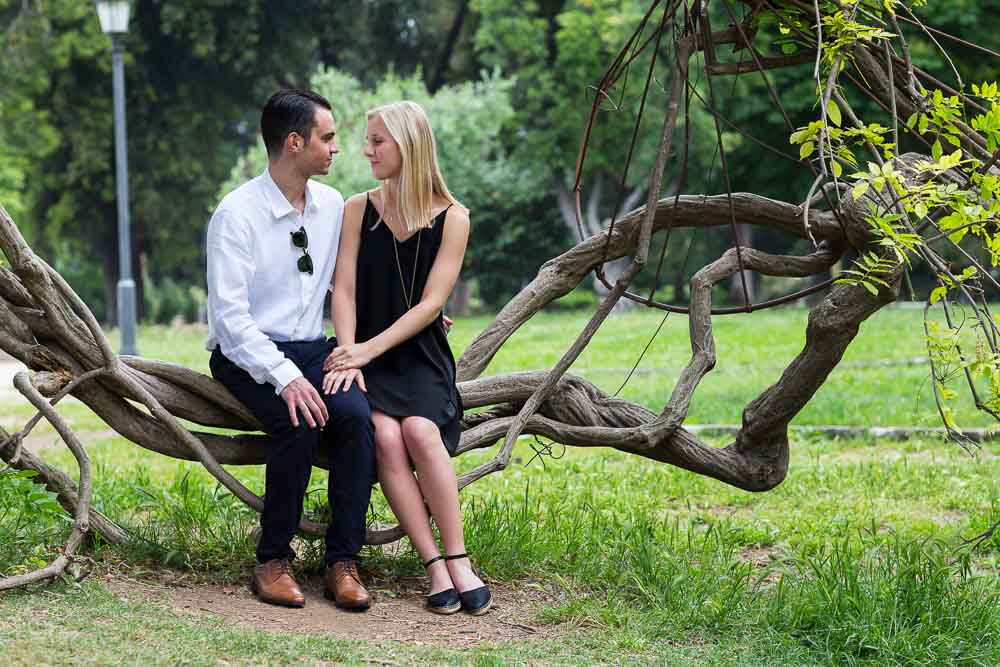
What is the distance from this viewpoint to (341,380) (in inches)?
162

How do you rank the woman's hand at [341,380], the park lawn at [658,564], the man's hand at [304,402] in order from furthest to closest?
the woman's hand at [341,380] → the man's hand at [304,402] → the park lawn at [658,564]

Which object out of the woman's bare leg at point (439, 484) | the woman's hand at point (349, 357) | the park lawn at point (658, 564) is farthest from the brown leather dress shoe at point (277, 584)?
the woman's hand at point (349, 357)

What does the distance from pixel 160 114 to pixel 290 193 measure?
2671 cm

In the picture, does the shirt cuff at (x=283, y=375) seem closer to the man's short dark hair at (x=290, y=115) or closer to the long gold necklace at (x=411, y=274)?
the long gold necklace at (x=411, y=274)

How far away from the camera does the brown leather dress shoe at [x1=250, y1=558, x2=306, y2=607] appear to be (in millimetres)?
4051

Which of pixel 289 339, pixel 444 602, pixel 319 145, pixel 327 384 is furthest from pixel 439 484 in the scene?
pixel 319 145

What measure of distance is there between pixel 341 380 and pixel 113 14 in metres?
13.4

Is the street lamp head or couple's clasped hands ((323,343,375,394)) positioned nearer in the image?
couple's clasped hands ((323,343,375,394))

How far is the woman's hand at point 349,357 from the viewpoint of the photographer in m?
4.17

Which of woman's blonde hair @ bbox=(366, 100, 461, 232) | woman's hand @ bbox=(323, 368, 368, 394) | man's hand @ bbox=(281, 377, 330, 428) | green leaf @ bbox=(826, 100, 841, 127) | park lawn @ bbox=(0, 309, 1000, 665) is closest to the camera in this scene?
green leaf @ bbox=(826, 100, 841, 127)

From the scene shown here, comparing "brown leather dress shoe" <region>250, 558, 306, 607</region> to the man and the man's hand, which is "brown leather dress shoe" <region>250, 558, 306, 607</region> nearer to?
the man

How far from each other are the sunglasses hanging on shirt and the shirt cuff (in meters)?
0.42

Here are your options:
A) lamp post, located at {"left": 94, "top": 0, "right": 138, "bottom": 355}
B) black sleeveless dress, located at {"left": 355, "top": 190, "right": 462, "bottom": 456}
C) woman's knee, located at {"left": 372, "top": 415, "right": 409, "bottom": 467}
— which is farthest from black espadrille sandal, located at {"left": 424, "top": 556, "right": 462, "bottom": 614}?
lamp post, located at {"left": 94, "top": 0, "right": 138, "bottom": 355}

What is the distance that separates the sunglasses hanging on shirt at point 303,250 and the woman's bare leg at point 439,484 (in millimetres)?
623
